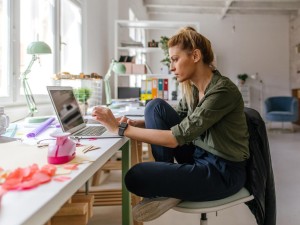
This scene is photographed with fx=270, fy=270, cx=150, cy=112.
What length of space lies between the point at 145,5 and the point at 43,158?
22.1ft

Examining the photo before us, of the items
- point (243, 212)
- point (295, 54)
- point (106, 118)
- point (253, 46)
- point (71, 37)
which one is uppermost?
point (253, 46)

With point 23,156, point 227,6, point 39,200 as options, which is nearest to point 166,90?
point 23,156

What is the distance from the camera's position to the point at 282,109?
662cm

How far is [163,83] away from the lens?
3.52 m

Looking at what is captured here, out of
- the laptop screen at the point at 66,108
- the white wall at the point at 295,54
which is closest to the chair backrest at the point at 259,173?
the laptop screen at the point at 66,108

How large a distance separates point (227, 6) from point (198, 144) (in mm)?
6442

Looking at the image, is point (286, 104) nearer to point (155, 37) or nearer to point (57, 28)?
point (155, 37)

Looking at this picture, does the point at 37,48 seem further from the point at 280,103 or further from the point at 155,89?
the point at 280,103

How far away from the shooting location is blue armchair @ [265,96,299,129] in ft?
19.1

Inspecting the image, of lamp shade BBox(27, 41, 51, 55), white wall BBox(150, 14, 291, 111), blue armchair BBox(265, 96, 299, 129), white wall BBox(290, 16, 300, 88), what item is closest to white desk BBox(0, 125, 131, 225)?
lamp shade BBox(27, 41, 51, 55)

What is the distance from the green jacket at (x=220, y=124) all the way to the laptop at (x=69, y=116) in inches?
11.5

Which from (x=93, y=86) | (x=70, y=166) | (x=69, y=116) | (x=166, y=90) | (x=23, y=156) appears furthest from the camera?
(x=166, y=90)

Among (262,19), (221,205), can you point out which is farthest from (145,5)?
(221,205)

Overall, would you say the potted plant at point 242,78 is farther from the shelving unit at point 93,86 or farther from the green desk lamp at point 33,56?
the green desk lamp at point 33,56
